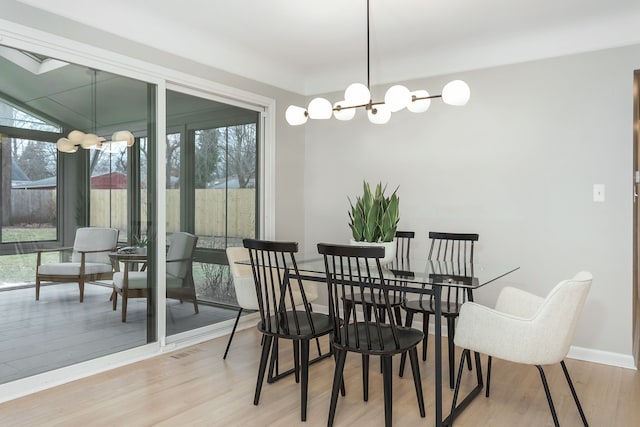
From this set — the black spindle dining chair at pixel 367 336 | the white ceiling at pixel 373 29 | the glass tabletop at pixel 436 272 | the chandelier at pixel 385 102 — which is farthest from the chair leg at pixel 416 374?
the white ceiling at pixel 373 29

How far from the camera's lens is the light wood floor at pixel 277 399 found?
2.38 meters

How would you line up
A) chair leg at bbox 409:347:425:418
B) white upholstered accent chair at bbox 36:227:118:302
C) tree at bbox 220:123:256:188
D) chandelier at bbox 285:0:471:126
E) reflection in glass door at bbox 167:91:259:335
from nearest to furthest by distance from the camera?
chair leg at bbox 409:347:425:418 < chandelier at bbox 285:0:471:126 < white upholstered accent chair at bbox 36:227:118:302 < reflection in glass door at bbox 167:91:259:335 < tree at bbox 220:123:256:188

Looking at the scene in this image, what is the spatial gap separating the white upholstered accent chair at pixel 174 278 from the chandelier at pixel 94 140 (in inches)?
30.8

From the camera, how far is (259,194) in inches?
172

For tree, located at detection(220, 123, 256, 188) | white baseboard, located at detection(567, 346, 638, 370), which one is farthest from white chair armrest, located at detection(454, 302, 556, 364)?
tree, located at detection(220, 123, 256, 188)

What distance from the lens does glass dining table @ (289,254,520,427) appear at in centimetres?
225

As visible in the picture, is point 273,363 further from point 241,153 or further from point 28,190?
point 241,153

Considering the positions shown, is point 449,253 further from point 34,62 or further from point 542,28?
point 34,62

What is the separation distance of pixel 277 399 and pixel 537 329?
1.44 meters

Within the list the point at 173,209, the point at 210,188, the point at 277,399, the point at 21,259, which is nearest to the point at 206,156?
the point at 210,188

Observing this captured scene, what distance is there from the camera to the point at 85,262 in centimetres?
301

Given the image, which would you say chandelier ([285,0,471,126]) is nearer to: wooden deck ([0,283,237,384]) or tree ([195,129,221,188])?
tree ([195,129,221,188])

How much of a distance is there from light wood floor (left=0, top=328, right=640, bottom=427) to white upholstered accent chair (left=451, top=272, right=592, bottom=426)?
1.33 ft

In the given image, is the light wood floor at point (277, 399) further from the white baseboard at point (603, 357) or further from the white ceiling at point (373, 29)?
the white ceiling at point (373, 29)
